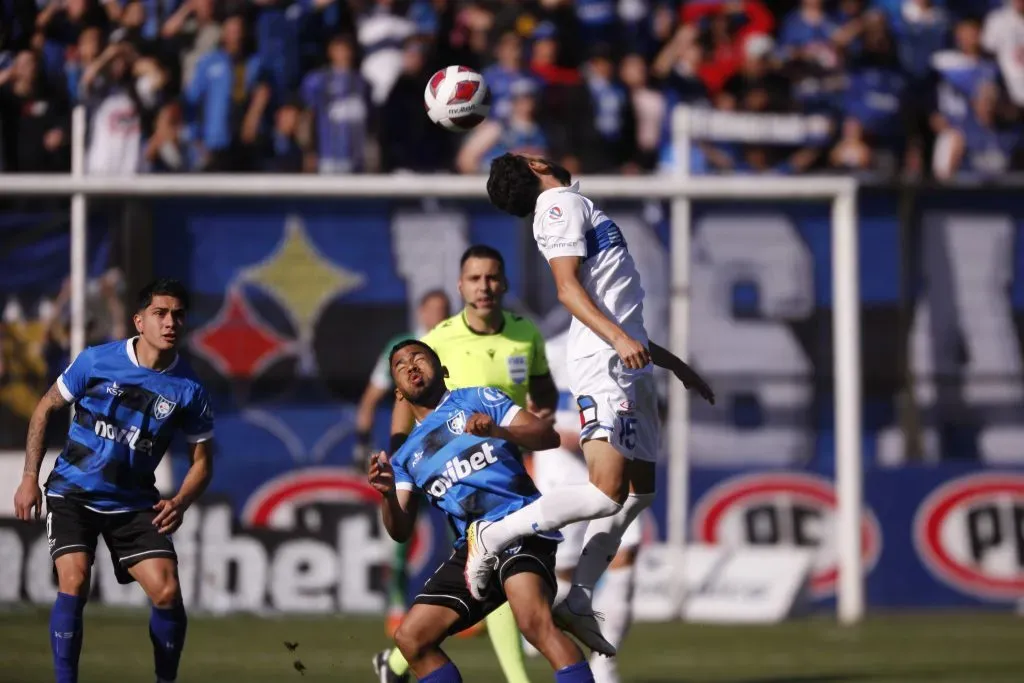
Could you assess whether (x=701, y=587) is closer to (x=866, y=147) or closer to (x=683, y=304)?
(x=683, y=304)

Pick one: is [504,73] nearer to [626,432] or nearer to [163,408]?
[163,408]

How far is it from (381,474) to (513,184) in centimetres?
158

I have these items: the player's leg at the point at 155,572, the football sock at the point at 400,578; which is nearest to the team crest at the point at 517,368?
the player's leg at the point at 155,572

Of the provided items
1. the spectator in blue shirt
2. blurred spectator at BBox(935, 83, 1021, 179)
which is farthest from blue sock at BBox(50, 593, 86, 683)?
blurred spectator at BBox(935, 83, 1021, 179)

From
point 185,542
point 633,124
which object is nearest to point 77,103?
point 185,542

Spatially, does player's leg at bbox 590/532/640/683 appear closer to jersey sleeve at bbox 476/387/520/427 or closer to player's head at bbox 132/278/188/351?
jersey sleeve at bbox 476/387/520/427

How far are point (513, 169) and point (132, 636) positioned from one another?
18.9ft

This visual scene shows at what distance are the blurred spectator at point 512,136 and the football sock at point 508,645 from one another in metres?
6.73

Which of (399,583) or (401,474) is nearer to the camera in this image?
(401,474)

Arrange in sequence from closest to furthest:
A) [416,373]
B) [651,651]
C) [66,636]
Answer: [416,373]
[66,636]
[651,651]

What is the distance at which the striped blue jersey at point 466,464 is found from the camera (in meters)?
7.23

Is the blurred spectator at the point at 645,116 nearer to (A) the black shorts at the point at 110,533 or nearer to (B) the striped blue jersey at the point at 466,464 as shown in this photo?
(A) the black shorts at the point at 110,533

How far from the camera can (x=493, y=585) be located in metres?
7.21

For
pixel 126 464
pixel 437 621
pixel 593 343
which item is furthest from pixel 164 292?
pixel 437 621
